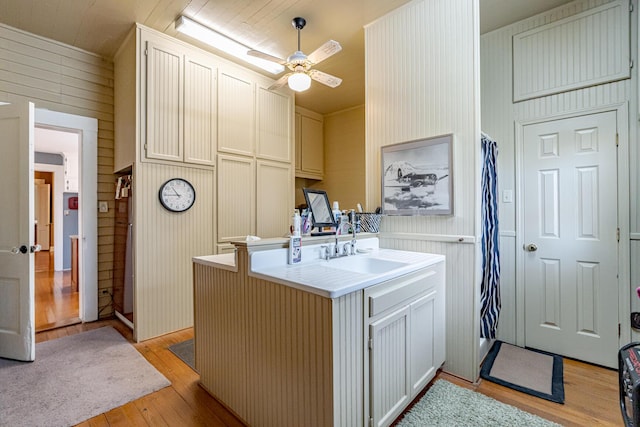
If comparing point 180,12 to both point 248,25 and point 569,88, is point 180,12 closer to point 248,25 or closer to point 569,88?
point 248,25

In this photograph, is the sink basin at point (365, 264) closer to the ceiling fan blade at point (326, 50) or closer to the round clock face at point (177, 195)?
the ceiling fan blade at point (326, 50)

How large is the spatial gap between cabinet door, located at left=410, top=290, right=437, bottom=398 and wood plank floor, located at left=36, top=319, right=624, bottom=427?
369mm

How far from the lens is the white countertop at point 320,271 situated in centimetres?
136

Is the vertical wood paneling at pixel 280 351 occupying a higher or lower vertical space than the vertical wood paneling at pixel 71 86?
lower

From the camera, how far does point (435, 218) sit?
2.42 metres

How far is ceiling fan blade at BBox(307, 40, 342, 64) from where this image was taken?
237 cm

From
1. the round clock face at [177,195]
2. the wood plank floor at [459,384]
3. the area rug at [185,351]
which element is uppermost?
the round clock face at [177,195]

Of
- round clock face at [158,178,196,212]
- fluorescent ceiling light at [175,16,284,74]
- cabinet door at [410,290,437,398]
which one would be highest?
fluorescent ceiling light at [175,16,284,74]

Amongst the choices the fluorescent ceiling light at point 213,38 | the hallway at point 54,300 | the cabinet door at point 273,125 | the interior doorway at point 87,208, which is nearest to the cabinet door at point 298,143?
the cabinet door at point 273,125

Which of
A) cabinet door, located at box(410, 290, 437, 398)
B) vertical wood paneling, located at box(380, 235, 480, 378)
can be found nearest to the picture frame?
vertical wood paneling, located at box(380, 235, 480, 378)

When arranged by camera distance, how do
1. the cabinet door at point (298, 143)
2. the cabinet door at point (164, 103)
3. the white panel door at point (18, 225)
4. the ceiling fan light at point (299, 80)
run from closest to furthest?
the white panel door at point (18, 225), the ceiling fan light at point (299, 80), the cabinet door at point (164, 103), the cabinet door at point (298, 143)

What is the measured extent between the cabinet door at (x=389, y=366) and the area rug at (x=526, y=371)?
36.2 inches

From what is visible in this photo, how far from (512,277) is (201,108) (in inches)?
141

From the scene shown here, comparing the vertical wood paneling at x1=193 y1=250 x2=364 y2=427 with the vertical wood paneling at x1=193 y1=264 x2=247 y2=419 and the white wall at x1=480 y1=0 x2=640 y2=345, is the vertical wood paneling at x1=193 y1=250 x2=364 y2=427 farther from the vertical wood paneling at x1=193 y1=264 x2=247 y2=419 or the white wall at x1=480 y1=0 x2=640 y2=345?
the white wall at x1=480 y1=0 x2=640 y2=345
